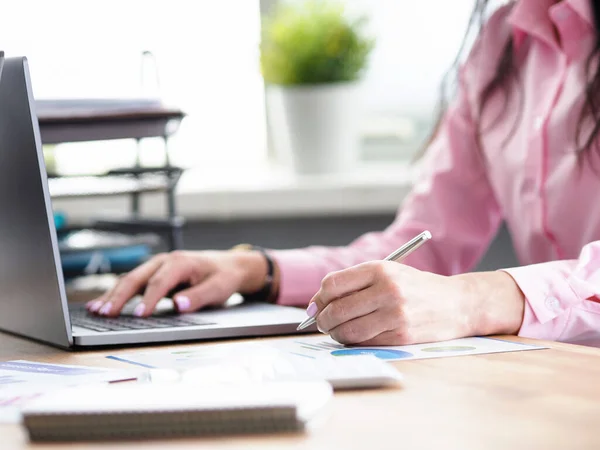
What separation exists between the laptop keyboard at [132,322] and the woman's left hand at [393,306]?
18 cm

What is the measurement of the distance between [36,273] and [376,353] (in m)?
0.33

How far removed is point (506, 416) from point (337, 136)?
1720 mm

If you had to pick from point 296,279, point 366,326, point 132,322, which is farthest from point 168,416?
point 296,279

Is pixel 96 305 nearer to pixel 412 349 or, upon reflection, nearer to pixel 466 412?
pixel 412 349

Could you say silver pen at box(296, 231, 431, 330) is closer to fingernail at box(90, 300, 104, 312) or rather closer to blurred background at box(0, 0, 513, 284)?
fingernail at box(90, 300, 104, 312)

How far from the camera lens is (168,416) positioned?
554 mm

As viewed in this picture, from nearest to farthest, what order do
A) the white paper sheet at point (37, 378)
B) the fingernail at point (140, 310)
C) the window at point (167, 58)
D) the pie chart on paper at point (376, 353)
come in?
the white paper sheet at point (37, 378)
the pie chart on paper at point (376, 353)
the fingernail at point (140, 310)
the window at point (167, 58)

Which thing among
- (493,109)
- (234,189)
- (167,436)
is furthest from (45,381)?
(234,189)

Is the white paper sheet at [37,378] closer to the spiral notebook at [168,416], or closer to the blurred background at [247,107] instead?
the spiral notebook at [168,416]

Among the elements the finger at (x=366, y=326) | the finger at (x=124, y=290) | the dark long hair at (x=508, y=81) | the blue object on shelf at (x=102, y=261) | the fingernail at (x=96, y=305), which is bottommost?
the blue object on shelf at (x=102, y=261)

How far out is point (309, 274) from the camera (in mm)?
1224

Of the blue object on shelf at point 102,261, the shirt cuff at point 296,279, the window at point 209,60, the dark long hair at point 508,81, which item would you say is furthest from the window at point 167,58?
the shirt cuff at point 296,279

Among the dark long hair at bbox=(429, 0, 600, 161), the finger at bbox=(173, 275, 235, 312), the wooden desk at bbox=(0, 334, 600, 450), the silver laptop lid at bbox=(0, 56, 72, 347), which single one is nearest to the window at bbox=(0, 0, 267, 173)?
the dark long hair at bbox=(429, 0, 600, 161)

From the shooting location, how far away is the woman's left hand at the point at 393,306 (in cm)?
81
